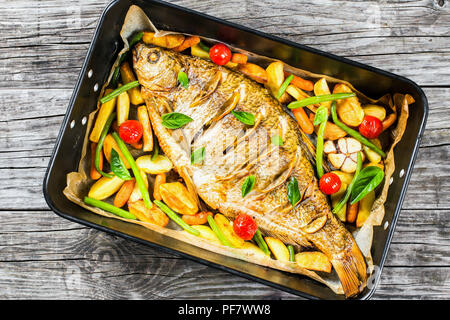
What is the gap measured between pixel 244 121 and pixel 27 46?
1861 millimetres

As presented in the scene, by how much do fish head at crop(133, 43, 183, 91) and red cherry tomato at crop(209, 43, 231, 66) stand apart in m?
0.25

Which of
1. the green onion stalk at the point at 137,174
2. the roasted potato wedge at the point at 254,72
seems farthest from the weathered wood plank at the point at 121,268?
the roasted potato wedge at the point at 254,72

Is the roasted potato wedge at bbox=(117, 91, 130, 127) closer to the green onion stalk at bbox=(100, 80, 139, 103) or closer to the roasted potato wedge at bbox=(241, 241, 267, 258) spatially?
the green onion stalk at bbox=(100, 80, 139, 103)

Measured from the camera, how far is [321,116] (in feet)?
9.36

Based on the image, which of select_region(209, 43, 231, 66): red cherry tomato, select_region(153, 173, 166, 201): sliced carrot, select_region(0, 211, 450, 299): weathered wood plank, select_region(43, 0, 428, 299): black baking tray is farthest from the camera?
select_region(0, 211, 450, 299): weathered wood plank

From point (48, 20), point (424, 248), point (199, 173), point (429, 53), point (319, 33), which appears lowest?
point (424, 248)

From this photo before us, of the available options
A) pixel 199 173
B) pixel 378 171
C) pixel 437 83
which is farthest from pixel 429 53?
pixel 199 173

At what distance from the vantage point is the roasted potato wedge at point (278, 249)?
2.81 m

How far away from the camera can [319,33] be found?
3.08 metres

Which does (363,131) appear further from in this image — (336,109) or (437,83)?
(437,83)

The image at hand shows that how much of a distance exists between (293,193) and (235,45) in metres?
1.12

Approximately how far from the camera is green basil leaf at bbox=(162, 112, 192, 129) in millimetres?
2703

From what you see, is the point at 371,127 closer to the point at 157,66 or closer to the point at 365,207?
the point at 365,207

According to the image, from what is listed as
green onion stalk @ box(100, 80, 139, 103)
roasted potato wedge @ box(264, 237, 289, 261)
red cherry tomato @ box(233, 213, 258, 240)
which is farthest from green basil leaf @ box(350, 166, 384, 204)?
green onion stalk @ box(100, 80, 139, 103)
